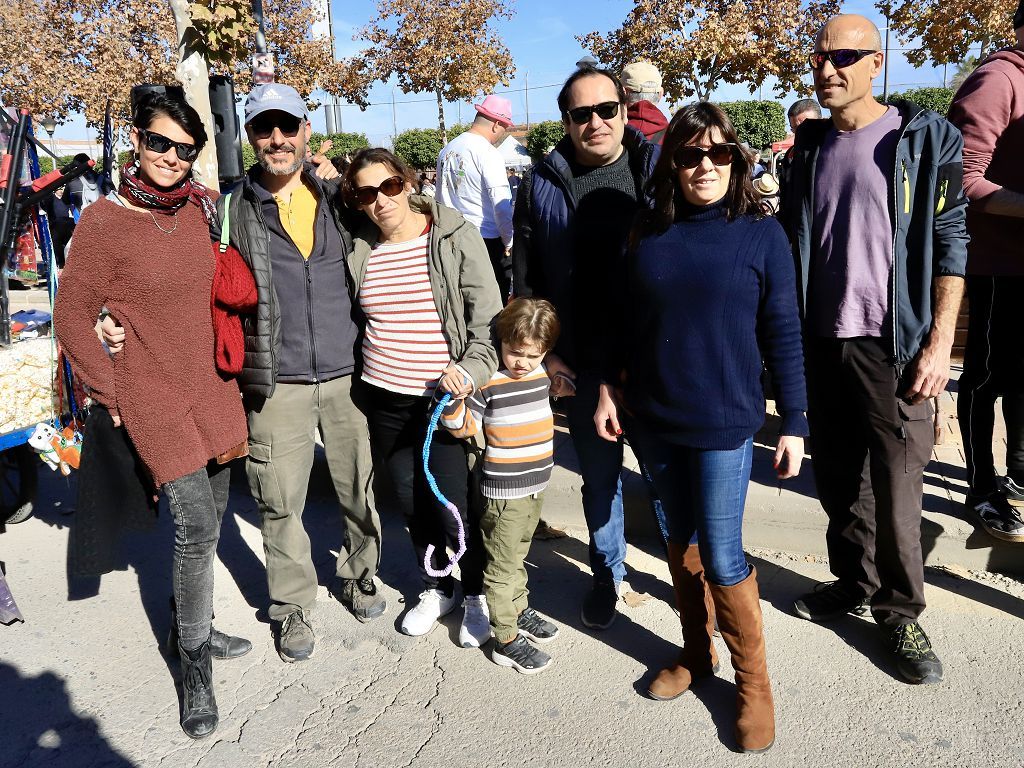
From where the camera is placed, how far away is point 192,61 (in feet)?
23.4

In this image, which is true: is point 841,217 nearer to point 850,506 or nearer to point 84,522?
point 850,506

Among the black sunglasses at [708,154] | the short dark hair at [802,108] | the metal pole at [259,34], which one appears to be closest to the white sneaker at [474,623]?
the black sunglasses at [708,154]

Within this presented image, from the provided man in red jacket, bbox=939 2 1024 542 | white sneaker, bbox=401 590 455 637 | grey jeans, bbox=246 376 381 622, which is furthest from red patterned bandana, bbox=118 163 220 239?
man in red jacket, bbox=939 2 1024 542

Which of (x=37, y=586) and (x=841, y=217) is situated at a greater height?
(x=841, y=217)

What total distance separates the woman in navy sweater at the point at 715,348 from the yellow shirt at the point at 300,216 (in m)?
1.22

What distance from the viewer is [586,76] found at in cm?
262

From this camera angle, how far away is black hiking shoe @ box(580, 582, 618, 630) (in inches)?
120

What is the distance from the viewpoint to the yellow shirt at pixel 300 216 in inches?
110

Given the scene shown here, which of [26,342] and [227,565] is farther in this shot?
[26,342]

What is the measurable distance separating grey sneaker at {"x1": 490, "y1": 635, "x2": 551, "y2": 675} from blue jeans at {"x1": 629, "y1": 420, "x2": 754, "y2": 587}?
787 millimetres

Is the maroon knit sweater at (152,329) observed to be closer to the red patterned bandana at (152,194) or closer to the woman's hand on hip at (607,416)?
the red patterned bandana at (152,194)

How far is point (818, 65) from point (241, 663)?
3038 millimetres

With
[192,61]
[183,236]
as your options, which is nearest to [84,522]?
[183,236]

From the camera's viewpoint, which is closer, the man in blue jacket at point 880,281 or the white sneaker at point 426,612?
the man in blue jacket at point 880,281
